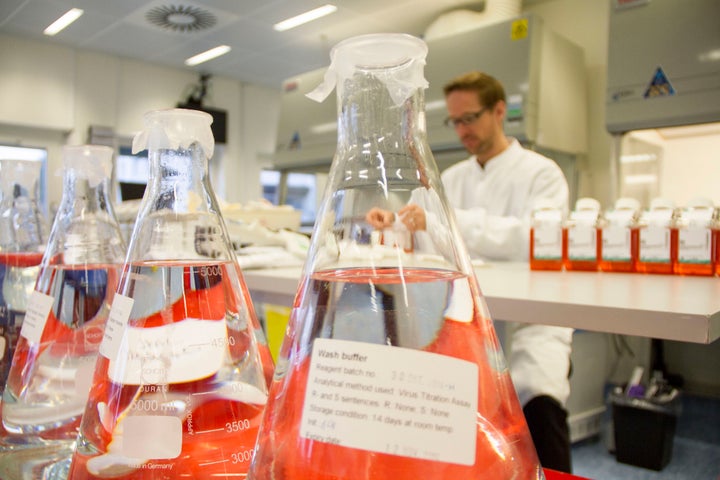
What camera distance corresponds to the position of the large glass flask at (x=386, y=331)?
20 centimetres

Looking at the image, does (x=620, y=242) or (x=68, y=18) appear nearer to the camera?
(x=620, y=242)

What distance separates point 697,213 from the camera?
101 cm

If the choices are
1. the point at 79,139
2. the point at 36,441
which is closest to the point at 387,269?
the point at 36,441

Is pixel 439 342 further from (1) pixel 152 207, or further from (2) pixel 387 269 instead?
(1) pixel 152 207

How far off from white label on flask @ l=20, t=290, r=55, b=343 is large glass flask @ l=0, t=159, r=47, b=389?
0.08m

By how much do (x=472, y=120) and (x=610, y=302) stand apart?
5.10ft

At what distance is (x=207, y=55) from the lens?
15.8ft

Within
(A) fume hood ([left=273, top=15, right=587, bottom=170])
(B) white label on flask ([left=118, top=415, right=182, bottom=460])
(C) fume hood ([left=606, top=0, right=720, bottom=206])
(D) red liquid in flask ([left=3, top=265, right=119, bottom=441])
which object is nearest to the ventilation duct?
(A) fume hood ([left=273, top=15, right=587, bottom=170])

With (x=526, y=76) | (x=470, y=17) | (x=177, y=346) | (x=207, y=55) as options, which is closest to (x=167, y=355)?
(x=177, y=346)

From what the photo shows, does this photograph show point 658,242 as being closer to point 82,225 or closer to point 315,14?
point 315,14

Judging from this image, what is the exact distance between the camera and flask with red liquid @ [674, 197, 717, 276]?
99 cm

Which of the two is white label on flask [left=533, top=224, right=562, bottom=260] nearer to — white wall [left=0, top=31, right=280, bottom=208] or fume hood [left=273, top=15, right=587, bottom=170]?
fume hood [left=273, top=15, right=587, bottom=170]

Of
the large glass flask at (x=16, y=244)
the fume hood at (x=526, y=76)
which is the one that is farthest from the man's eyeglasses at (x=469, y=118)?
the large glass flask at (x=16, y=244)

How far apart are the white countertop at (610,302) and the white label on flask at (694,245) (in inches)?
2.2
